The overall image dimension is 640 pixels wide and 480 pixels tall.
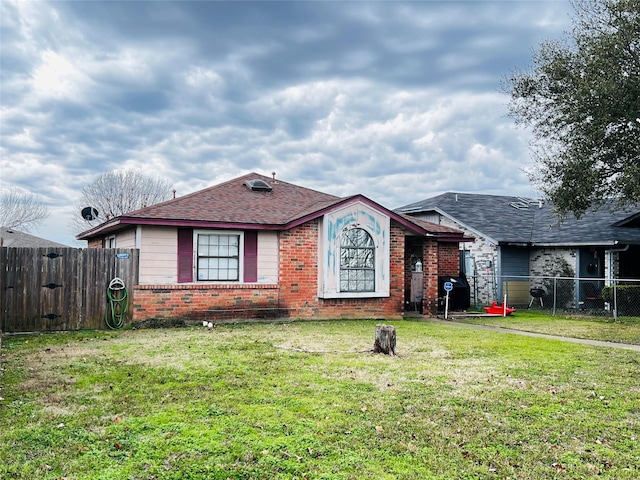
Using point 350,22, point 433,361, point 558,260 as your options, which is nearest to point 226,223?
point 350,22

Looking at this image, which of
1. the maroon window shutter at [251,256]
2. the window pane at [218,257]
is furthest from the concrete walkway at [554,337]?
the window pane at [218,257]

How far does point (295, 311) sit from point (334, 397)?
8.67m

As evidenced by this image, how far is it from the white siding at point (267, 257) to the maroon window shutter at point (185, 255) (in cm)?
185

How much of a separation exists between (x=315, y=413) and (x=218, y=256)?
9.18 meters

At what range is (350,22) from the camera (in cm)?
1280

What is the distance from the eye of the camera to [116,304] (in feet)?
42.6

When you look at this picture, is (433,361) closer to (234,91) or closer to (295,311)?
(295,311)

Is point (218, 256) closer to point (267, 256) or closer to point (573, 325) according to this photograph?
point (267, 256)

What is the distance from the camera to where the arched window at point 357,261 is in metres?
15.1

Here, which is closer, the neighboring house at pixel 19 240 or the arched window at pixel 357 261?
the arched window at pixel 357 261

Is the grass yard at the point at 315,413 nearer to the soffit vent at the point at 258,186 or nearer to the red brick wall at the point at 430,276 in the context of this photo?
the red brick wall at the point at 430,276

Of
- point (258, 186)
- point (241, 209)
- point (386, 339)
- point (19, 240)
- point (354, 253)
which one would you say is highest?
point (258, 186)

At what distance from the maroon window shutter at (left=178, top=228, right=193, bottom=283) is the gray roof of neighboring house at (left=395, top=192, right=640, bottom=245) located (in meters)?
12.0

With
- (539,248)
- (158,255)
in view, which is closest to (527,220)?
(539,248)
